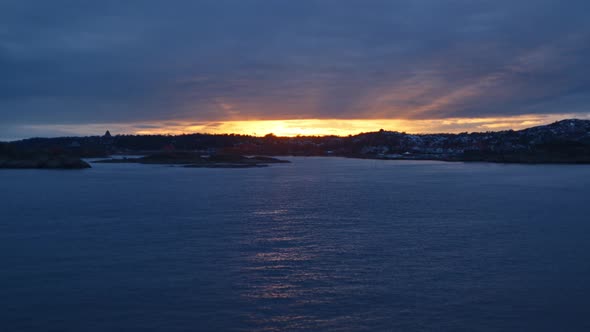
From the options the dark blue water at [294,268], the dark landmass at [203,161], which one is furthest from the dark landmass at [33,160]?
the dark blue water at [294,268]

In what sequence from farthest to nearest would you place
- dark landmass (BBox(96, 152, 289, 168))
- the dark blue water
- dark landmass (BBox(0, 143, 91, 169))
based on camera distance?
dark landmass (BBox(96, 152, 289, 168)) → dark landmass (BBox(0, 143, 91, 169)) → the dark blue water

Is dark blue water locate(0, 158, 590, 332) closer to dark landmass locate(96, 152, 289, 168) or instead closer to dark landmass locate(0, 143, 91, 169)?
dark landmass locate(0, 143, 91, 169)

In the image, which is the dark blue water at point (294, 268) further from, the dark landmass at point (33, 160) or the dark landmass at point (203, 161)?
the dark landmass at point (203, 161)

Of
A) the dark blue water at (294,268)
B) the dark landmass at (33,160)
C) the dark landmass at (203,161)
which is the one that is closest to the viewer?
the dark blue water at (294,268)

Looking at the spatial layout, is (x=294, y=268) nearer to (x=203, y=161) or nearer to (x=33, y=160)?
(x=33, y=160)

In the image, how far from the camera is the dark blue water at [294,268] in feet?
36.6

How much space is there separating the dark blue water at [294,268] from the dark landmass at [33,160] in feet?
168

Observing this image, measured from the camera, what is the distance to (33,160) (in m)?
80.0

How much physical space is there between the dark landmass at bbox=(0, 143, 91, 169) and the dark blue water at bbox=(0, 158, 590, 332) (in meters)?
51.3

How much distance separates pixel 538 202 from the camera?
33281 millimetres

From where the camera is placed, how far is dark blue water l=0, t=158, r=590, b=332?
11.1 m

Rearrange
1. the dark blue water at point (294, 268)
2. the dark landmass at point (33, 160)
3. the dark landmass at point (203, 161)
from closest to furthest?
1. the dark blue water at point (294, 268)
2. the dark landmass at point (33, 160)
3. the dark landmass at point (203, 161)

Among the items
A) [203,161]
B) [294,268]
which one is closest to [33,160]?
[203,161]

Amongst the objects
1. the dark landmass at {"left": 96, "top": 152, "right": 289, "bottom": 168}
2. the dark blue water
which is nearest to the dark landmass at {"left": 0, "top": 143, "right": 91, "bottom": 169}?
the dark landmass at {"left": 96, "top": 152, "right": 289, "bottom": 168}
